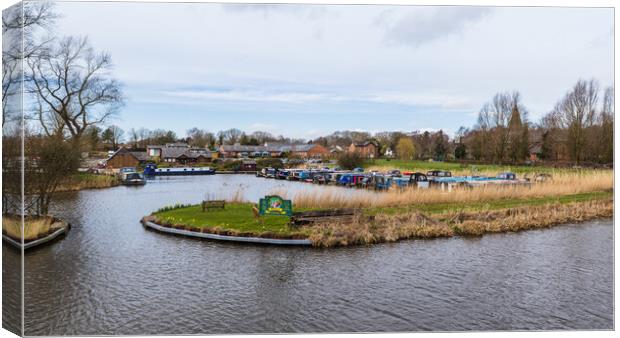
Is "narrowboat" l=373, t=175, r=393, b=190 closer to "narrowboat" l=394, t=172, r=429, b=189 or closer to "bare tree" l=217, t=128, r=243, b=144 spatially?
"narrowboat" l=394, t=172, r=429, b=189

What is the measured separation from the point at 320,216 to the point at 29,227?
6.74 meters

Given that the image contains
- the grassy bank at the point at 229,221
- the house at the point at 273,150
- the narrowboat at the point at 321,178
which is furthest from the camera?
the narrowboat at the point at 321,178

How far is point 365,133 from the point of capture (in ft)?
40.0

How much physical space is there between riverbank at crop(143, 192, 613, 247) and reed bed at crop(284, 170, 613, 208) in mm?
228

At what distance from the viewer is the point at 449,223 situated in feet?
45.5

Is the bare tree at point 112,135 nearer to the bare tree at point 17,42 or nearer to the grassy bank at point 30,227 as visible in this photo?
the grassy bank at point 30,227

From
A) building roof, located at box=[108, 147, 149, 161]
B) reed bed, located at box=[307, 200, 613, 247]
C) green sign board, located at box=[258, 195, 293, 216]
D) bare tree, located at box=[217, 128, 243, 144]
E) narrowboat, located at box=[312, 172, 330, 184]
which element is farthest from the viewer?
narrowboat, located at box=[312, 172, 330, 184]

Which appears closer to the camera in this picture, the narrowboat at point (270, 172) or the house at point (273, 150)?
the house at point (273, 150)

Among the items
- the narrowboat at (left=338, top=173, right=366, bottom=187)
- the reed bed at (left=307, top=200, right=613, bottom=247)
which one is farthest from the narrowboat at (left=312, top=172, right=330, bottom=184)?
the reed bed at (left=307, top=200, right=613, bottom=247)

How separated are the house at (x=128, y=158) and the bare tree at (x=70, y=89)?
56.7 inches

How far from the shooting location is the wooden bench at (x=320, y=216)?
13.2 meters

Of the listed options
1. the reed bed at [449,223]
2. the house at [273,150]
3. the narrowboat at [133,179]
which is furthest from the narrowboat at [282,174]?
the narrowboat at [133,179]

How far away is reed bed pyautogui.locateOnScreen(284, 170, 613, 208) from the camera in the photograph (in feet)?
46.7

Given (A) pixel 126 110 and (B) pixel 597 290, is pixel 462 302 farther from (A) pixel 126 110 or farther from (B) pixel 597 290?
(A) pixel 126 110
